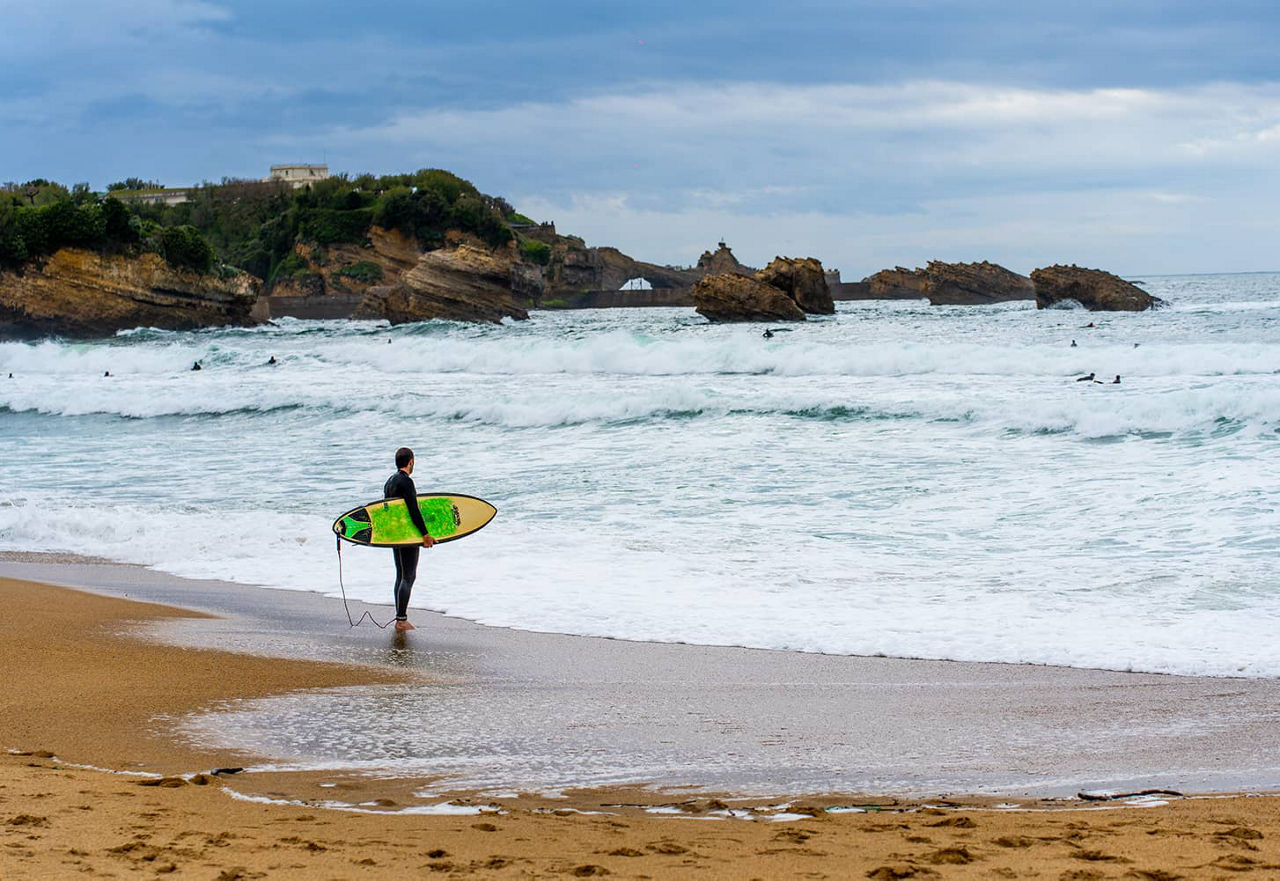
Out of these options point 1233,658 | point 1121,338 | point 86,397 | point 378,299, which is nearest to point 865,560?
point 1233,658

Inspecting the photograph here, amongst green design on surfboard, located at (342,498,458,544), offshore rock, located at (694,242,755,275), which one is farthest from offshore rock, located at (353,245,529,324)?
offshore rock, located at (694,242,755,275)

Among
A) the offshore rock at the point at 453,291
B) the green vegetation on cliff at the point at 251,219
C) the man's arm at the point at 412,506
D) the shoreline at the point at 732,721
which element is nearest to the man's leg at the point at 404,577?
the man's arm at the point at 412,506

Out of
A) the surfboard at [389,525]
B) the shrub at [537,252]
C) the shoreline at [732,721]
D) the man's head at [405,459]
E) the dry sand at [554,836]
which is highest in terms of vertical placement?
the shrub at [537,252]

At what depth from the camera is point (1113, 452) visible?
570 inches

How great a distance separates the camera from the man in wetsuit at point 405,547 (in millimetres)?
7938

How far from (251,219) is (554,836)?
11123 cm

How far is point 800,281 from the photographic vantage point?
204ft

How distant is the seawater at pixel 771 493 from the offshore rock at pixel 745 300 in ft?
95.7

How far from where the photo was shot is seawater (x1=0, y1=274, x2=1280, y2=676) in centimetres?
783

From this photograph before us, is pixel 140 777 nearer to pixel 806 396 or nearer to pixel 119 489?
pixel 119 489

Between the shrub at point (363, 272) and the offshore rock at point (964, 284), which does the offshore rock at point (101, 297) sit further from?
the offshore rock at point (964, 284)

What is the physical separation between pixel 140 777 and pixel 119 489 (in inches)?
436

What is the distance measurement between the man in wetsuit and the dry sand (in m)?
2.94

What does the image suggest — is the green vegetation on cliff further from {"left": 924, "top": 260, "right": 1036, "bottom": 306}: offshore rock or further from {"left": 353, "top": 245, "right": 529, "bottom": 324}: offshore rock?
{"left": 924, "top": 260, "right": 1036, "bottom": 306}: offshore rock
